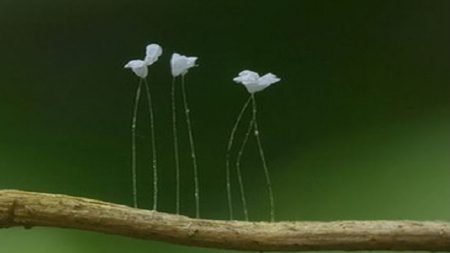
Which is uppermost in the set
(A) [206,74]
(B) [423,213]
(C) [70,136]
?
(A) [206,74]

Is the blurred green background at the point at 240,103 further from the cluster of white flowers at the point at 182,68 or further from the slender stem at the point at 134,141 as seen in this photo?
the cluster of white flowers at the point at 182,68

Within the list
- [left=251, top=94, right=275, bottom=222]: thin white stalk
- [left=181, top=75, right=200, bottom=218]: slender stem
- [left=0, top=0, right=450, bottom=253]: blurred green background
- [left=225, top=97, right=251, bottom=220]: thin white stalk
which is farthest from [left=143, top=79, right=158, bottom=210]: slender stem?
[left=251, top=94, right=275, bottom=222]: thin white stalk

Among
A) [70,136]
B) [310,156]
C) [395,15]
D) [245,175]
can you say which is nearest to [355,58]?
[395,15]

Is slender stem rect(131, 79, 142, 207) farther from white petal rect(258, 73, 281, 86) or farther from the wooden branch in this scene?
white petal rect(258, 73, 281, 86)

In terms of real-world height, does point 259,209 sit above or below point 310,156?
below

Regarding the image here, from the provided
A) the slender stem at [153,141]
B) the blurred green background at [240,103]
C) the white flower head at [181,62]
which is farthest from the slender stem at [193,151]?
the white flower head at [181,62]

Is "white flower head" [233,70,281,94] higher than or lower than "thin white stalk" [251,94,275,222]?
higher

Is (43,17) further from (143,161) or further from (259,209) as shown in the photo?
(259,209)
